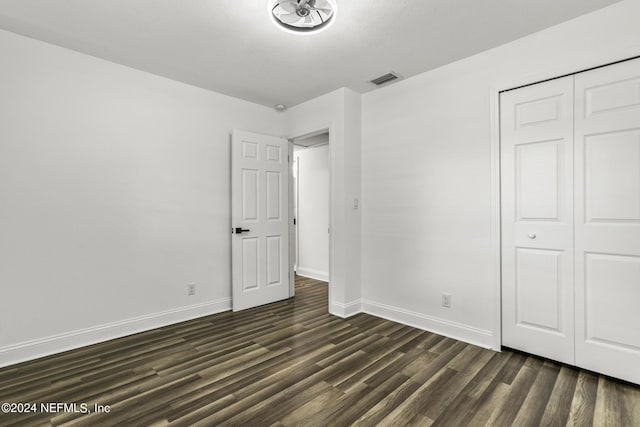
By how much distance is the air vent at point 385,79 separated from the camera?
317cm

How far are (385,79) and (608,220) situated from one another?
90.4 inches

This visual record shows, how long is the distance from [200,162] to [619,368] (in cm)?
407

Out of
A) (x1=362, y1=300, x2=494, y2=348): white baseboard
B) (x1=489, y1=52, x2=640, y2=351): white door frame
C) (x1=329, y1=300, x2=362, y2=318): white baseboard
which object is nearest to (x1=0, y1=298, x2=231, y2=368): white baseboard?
(x1=329, y1=300, x2=362, y2=318): white baseboard

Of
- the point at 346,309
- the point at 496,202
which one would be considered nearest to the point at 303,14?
the point at 496,202

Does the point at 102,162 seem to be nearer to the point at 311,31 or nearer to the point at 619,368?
the point at 311,31

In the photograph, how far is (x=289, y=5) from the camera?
1906 mm

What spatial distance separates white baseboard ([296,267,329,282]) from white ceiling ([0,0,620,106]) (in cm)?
326

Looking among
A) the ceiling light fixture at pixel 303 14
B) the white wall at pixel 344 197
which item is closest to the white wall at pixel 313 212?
the white wall at pixel 344 197

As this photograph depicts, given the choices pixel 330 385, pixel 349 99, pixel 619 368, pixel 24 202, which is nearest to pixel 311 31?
pixel 349 99

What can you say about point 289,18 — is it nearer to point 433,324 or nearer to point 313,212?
point 433,324

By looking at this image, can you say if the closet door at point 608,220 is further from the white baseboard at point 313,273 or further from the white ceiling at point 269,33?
the white baseboard at point 313,273

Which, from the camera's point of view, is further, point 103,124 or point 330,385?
point 103,124

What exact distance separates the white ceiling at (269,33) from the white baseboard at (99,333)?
98.5 inches

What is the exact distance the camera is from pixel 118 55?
2.78m
